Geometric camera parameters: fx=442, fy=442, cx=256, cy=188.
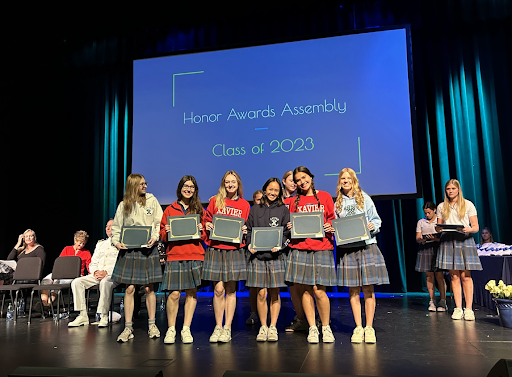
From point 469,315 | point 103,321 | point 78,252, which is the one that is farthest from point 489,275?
point 78,252

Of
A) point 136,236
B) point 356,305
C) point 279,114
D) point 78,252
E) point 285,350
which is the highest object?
point 279,114

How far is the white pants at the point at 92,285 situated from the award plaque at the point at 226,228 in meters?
1.92

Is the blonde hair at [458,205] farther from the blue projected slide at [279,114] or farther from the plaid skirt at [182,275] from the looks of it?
the plaid skirt at [182,275]

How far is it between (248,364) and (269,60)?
17.5 feet

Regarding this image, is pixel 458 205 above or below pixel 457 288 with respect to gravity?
above

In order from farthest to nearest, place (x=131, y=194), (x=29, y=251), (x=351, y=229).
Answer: (x=29, y=251)
(x=131, y=194)
(x=351, y=229)

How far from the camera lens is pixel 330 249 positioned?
3562 mm

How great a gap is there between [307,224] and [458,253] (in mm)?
2026

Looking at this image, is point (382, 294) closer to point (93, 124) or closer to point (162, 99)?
point (162, 99)

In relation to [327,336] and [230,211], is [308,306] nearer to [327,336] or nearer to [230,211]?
[327,336]

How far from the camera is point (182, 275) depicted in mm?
3631

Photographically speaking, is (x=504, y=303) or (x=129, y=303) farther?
(x=504, y=303)


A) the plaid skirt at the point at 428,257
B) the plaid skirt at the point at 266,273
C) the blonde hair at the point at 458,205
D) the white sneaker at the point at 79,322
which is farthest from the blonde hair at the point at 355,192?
the white sneaker at the point at 79,322

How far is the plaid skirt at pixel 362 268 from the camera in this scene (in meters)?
3.45
